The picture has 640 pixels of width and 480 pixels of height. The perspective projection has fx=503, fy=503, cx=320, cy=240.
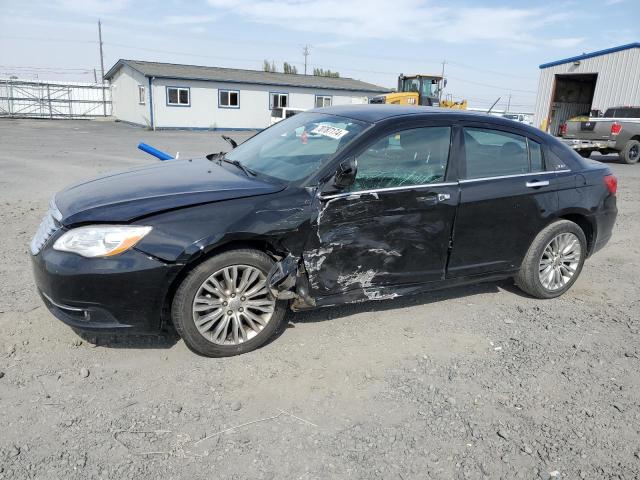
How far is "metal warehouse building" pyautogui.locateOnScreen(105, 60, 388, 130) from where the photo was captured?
96.7 feet

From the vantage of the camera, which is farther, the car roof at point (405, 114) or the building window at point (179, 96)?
the building window at point (179, 96)

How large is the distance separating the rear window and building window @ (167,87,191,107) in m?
22.4

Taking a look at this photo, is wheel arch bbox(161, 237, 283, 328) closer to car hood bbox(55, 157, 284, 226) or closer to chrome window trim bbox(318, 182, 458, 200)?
car hood bbox(55, 157, 284, 226)

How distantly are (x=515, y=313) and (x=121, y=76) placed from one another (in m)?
36.1

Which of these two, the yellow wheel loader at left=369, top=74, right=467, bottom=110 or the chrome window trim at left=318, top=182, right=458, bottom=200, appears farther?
the yellow wheel loader at left=369, top=74, right=467, bottom=110

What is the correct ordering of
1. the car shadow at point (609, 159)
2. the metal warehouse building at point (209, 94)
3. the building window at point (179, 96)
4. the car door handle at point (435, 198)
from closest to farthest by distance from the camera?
the car door handle at point (435, 198) < the car shadow at point (609, 159) < the metal warehouse building at point (209, 94) < the building window at point (179, 96)

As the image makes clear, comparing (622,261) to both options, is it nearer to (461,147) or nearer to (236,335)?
(461,147)

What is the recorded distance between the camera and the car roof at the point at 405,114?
3.92 meters

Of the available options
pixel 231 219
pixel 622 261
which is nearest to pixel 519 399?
pixel 231 219

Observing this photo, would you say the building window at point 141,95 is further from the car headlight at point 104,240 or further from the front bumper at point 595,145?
the car headlight at point 104,240

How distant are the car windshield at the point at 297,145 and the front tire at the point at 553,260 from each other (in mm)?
1981

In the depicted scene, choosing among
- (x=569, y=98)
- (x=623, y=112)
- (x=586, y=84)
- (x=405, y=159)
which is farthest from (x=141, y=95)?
(x=405, y=159)

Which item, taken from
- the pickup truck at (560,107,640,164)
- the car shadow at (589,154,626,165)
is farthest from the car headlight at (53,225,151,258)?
the car shadow at (589,154,626,165)

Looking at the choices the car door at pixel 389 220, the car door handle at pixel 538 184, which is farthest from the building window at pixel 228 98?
the car door at pixel 389 220
